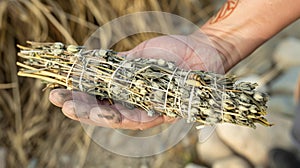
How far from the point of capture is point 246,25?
46.1 inches

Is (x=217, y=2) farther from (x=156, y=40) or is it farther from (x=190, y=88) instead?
(x=190, y=88)

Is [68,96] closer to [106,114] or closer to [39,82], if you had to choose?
[106,114]

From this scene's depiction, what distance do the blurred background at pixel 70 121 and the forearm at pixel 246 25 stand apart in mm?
598

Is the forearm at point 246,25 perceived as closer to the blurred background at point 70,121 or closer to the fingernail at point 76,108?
the fingernail at point 76,108

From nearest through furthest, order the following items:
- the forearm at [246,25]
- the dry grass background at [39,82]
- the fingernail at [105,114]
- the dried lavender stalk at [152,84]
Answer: the dried lavender stalk at [152,84]
the fingernail at [105,114]
the forearm at [246,25]
the dry grass background at [39,82]

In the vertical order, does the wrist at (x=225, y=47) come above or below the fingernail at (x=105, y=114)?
above

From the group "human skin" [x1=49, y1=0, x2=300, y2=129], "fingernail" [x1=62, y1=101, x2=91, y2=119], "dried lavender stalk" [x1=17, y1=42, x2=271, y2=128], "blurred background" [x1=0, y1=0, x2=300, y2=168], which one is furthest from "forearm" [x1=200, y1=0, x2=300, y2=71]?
"blurred background" [x1=0, y1=0, x2=300, y2=168]

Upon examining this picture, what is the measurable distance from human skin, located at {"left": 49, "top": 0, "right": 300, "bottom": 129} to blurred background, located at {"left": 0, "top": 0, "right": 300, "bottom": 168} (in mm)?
600

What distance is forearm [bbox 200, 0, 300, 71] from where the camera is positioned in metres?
1.12

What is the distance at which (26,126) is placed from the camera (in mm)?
1757

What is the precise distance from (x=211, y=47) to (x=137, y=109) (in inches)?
11.1

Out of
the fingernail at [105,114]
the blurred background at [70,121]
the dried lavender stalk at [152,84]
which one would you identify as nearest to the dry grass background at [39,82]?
the blurred background at [70,121]

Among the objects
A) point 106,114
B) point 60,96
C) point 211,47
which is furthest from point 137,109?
point 211,47

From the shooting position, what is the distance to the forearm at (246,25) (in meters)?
1.12
